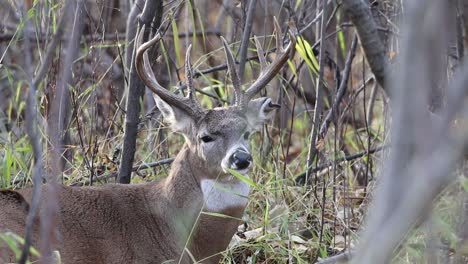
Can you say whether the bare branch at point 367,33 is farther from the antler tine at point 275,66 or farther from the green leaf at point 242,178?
the antler tine at point 275,66

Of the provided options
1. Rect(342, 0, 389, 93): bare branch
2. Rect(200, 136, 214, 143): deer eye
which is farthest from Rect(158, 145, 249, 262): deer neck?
Rect(342, 0, 389, 93): bare branch

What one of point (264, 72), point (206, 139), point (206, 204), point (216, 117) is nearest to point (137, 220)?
point (206, 204)

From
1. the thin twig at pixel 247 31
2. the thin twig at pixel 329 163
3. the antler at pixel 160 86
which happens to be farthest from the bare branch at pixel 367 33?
the thin twig at pixel 329 163

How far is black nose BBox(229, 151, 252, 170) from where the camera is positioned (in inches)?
184

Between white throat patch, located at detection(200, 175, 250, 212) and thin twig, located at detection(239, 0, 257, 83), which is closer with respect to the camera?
white throat patch, located at detection(200, 175, 250, 212)

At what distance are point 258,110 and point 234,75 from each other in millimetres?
358

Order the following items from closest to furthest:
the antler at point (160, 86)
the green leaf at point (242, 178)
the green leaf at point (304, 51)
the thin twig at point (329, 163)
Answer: the green leaf at point (242, 178) < the antler at point (160, 86) < the green leaf at point (304, 51) < the thin twig at point (329, 163)

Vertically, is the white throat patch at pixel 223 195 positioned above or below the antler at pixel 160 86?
below

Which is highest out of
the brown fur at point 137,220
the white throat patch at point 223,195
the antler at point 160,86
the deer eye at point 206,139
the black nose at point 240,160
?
the antler at point 160,86

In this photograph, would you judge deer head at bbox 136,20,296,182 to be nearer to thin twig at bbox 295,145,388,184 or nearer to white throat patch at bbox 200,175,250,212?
white throat patch at bbox 200,175,250,212

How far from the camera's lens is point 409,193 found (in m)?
1.80

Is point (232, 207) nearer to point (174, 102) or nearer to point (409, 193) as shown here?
point (174, 102)

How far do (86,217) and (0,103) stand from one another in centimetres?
299

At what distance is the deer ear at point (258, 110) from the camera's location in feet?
16.8
